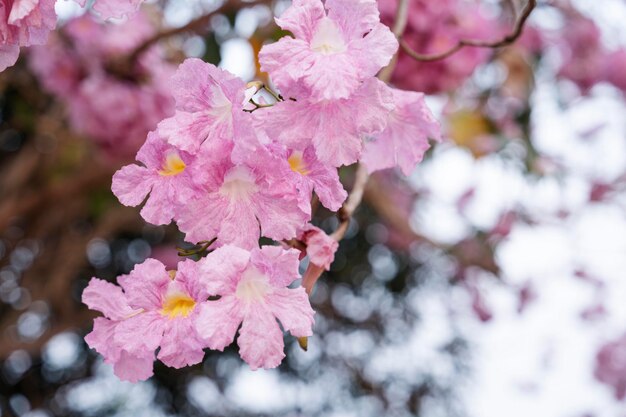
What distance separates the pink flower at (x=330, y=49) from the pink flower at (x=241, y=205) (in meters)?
0.05

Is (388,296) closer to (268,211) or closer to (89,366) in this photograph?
(89,366)

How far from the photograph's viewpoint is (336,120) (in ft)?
1.55

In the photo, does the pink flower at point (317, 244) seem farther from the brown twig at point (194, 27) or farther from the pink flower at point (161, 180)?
the brown twig at point (194, 27)

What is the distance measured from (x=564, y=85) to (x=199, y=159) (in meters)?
1.98

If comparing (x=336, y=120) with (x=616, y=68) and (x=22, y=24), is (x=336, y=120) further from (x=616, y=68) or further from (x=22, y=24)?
(x=616, y=68)

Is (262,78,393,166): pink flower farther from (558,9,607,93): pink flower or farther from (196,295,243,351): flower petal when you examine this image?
(558,9,607,93): pink flower

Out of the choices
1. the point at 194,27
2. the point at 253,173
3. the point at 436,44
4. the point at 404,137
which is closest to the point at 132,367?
the point at 253,173

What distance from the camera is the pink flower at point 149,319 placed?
472 mm

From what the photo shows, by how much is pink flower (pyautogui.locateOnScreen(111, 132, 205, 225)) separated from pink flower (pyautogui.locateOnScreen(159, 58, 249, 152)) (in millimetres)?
14

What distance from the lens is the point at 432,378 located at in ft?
10.9

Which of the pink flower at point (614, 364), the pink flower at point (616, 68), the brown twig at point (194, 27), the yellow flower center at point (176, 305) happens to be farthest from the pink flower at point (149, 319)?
the pink flower at point (614, 364)

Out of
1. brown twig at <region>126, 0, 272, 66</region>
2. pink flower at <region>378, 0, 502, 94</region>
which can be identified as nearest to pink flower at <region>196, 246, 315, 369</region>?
pink flower at <region>378, 0, 502, 94</region>

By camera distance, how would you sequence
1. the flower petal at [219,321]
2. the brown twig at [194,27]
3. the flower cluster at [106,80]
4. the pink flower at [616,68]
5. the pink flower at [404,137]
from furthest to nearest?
the pink flower at [616,68]
the flower cluster at [106,80]
the brown twig at [194,27]
the pink flower at [404,137]
the flower petal at [219,321]

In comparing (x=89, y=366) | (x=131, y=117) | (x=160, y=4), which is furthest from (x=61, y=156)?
(x=89, y=366)
